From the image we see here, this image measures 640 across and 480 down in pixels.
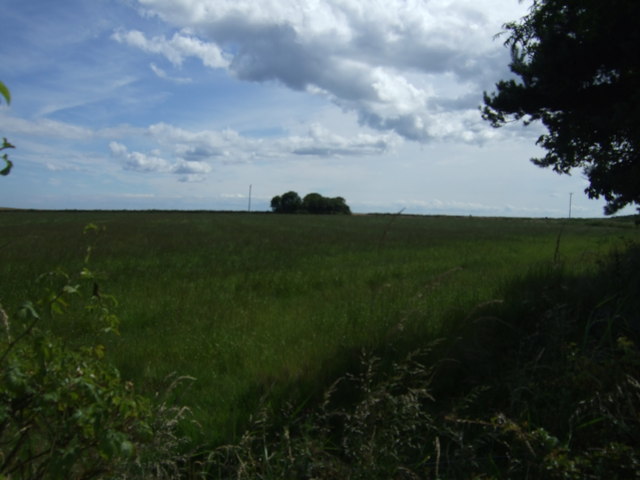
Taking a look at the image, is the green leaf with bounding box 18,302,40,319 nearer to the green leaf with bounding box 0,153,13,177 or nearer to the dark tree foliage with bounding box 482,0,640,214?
the green leaf with bounding box 0,153,13,177

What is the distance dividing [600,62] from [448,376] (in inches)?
240

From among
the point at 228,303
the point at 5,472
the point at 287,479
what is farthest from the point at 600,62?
the point at 5,472

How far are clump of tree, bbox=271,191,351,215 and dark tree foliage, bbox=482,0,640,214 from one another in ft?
353

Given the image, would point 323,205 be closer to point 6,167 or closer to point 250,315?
point 250,315

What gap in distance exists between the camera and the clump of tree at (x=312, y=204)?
118688 millimetres

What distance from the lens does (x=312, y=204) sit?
119125mm

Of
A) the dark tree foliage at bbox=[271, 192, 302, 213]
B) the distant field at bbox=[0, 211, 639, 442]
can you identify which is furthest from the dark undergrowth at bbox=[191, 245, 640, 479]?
the dark tree foliage at bbox=[271, 192, 302, 213]

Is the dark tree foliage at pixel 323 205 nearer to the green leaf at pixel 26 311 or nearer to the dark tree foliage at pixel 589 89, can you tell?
the dark tree foliage at pixel 589 89

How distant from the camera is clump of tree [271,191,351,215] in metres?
119

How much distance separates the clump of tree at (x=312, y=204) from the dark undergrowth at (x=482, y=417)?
11151 cm

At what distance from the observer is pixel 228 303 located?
26.1 feet

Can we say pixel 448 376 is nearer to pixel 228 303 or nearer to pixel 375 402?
pixel 375 402

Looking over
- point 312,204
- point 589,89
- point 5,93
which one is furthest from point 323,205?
point 5,93

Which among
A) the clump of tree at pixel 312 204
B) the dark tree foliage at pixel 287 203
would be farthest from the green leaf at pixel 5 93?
the dark tree foliage at pixel 287 203
